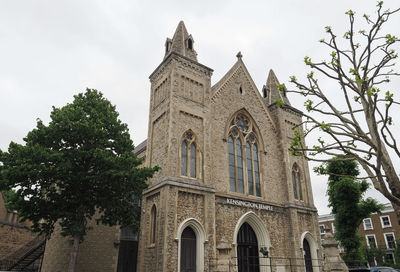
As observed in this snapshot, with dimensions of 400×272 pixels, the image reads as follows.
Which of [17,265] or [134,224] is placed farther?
[17,265]

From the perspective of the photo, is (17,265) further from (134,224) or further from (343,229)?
(343,229)

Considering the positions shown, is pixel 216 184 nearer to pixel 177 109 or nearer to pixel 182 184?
pixel 182 184

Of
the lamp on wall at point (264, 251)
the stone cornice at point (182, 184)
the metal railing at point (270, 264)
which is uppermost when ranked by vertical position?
the stone cornice at point (182, 184)

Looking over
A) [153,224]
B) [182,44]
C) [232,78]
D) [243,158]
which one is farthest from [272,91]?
[153,224]

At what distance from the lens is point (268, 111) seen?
2567 centimetres

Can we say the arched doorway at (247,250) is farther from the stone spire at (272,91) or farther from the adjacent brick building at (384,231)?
the adjacent brick building at (384,231)

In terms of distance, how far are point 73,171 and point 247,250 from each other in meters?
12.0

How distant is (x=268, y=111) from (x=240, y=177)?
7.23m

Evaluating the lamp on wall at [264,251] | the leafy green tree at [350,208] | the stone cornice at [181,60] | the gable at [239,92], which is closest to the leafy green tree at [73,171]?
the stone cornice at [181,60]

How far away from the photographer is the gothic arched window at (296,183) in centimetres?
2405

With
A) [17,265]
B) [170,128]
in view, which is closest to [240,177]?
[170,128]

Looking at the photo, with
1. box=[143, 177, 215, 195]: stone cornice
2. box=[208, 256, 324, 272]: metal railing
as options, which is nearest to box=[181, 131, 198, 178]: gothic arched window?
box=[143, 177, 215, 195]: stone cornice

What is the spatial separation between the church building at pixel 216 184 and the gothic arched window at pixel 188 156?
0.07m

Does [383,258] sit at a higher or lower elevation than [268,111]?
lower
